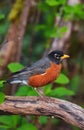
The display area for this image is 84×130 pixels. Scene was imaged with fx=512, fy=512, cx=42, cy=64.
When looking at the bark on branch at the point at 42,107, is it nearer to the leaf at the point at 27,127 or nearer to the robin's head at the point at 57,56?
the leaf at the point at 27,127

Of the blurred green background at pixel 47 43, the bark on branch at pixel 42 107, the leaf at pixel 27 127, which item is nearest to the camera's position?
the bark on branch at pixel 42 107

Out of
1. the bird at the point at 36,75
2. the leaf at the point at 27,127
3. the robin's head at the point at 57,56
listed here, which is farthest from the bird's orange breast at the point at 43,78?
the leaf at the point at 27,127

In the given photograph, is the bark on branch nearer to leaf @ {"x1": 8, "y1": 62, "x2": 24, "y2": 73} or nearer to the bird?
the bird

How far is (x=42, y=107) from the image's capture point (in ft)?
15.6

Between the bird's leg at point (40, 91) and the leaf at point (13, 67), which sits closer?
the bird's leg at point (40, 91)

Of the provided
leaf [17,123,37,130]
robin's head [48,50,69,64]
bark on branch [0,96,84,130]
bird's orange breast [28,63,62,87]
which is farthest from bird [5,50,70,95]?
bark on branch [0,96,84,130]

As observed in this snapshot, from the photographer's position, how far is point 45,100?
483 centimetres

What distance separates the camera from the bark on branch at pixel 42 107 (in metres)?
4.62

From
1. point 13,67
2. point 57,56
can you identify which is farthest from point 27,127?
point 57,56

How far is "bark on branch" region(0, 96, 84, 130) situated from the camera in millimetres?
4617

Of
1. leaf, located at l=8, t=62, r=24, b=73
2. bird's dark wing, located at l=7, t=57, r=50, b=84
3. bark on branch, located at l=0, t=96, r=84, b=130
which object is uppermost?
leaf, located at l=8, t=62, r=24, b=73

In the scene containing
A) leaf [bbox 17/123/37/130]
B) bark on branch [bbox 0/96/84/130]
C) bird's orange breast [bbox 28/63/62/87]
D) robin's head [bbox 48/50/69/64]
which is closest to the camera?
bark on branch [bbox 0/96/84/130]

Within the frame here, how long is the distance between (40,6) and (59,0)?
711mm

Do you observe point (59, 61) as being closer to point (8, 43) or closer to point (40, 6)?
point (8, 43)
